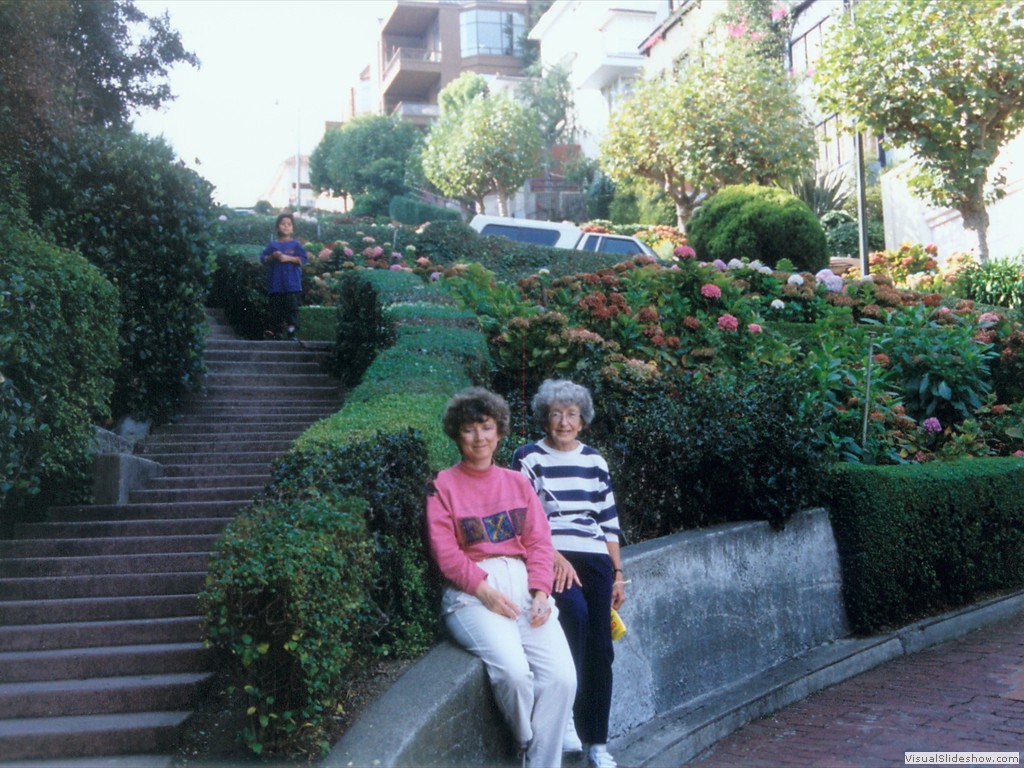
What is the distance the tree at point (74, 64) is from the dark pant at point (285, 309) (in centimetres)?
243

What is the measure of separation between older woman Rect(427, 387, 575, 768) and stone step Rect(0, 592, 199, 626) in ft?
6.22

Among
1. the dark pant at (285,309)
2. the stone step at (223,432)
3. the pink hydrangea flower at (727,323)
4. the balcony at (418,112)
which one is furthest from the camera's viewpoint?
the balcony at (418,112)

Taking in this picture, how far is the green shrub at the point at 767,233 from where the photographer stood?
20.2m

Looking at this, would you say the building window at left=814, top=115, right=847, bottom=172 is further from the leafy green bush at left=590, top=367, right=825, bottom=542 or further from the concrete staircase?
the leafy green bush at left=590, top=367, right=825, bottom=542

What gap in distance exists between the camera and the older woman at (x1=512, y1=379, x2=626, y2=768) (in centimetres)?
541

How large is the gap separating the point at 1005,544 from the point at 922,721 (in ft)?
11.2

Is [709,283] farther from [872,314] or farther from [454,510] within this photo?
[454,510]

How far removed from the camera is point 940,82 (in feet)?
66.8

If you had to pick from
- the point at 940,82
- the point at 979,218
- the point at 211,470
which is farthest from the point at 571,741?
the point at 979,218

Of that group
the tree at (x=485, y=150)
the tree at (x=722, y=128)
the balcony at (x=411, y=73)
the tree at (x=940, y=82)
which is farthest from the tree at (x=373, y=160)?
the tree at (x=940, y=82)

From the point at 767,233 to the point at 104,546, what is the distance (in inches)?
585

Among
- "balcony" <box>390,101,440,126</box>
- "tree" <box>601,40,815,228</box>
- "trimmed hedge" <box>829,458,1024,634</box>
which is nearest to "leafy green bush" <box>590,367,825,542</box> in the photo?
"trimmed hedge" <box>829,458,1024,634</box>

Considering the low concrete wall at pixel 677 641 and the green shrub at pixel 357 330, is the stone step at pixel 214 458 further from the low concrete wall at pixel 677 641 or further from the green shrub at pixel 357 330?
the low concrete wall at pixel 677 641

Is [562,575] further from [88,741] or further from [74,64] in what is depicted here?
[74,64]
